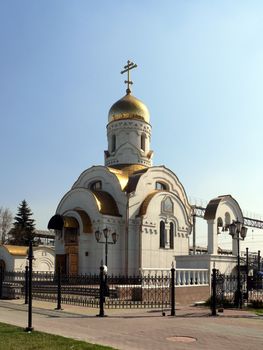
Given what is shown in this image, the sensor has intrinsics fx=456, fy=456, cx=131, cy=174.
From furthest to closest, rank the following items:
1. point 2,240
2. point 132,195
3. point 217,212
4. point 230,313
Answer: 1. point 2,240
2. point 132,195
3. point 217,212
4. point 230,313

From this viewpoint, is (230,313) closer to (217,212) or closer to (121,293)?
(121,293)

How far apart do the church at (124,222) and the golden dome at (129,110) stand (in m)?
4.21

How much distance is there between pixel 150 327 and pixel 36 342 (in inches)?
145

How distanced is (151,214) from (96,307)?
13382 millimetres

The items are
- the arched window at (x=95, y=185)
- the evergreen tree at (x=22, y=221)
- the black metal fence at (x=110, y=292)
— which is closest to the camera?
the black metal fence at (x=110, y=292)

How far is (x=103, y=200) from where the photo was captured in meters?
30.3

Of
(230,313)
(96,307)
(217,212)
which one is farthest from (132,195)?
(230,313)

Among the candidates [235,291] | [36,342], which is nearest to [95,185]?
[235,291]

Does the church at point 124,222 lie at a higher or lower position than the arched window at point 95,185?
lower

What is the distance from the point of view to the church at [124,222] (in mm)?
29422

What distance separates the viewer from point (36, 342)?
9453 millimetres

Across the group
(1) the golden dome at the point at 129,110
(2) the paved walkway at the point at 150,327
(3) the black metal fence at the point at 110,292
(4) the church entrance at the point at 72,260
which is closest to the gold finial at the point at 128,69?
(1) the golden dome at the point at 129,110

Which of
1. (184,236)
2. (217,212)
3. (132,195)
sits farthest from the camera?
(184,236)

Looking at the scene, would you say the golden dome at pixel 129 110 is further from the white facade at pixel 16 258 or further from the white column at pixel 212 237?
the white facade at pixel 16 258
